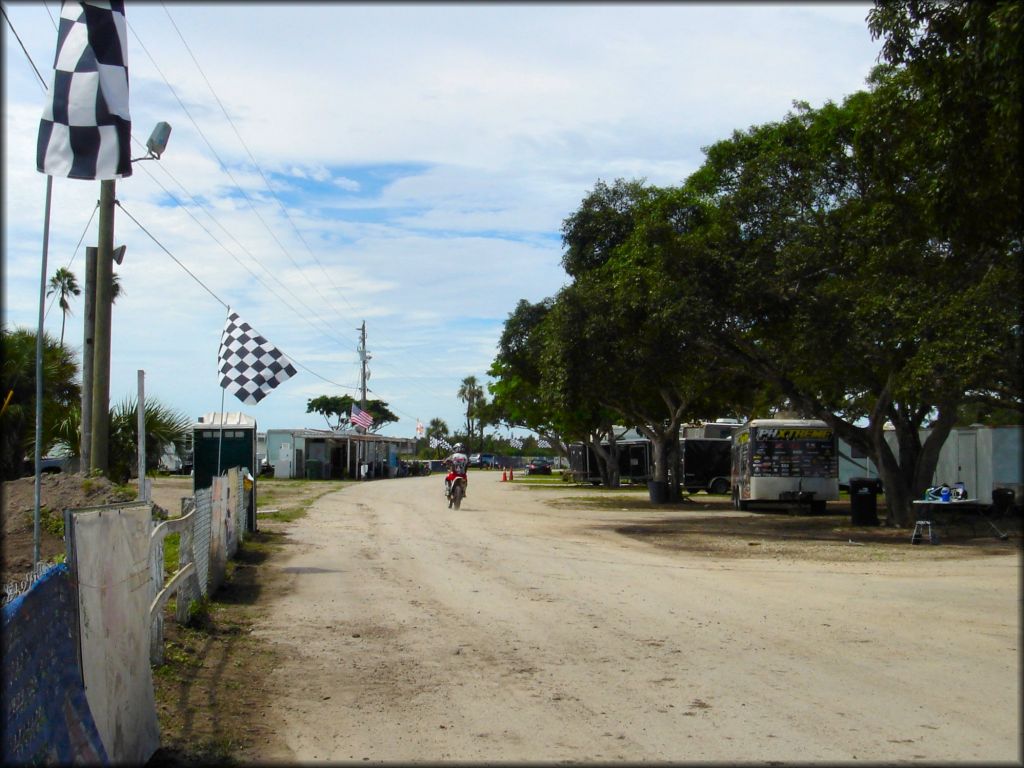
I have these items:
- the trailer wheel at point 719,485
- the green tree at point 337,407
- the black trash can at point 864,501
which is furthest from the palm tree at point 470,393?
the black trash can at point 864,501

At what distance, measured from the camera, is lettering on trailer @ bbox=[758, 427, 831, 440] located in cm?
2733

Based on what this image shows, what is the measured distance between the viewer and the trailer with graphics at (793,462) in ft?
90.3

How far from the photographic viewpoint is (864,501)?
23.2 meters

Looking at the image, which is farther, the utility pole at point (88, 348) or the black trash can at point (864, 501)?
the black trash can at point (864, 501)

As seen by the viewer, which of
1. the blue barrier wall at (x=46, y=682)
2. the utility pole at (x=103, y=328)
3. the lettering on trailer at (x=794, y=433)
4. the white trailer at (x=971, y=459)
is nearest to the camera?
the blue barrier wall at (x=46, y=682)

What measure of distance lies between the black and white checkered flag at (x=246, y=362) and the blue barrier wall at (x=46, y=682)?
506 inches

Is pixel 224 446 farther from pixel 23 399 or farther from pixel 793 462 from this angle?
pixel 793 462

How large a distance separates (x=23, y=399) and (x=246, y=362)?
362cm

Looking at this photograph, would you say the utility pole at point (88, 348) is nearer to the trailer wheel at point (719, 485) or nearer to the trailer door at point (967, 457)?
the trailer door at point (967, 457)

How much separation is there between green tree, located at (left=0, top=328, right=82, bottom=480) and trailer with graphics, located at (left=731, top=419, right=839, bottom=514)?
59.0ft

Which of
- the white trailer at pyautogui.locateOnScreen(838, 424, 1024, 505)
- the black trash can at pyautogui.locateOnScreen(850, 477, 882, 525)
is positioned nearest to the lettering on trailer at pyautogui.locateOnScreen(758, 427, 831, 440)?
the white trailer at pyautogui.locateOnScreen(838, 424, 1024, 505)

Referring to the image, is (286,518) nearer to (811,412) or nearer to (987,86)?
(811,412)

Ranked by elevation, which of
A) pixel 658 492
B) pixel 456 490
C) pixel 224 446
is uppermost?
pixel 224 446

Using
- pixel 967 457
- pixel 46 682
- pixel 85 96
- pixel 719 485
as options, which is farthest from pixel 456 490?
pixel 46 682
